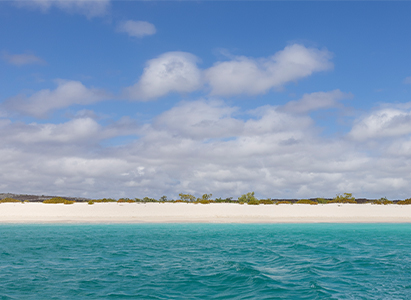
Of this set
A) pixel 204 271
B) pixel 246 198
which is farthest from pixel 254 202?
pixel 204 271

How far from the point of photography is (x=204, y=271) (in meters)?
15.7

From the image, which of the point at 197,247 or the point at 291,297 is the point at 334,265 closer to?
the point at 291,297

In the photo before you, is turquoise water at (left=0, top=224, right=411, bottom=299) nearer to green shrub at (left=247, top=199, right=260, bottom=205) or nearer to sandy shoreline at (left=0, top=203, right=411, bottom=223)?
sandy shoreline at (left=0, top=203, right=411, bottom=223)

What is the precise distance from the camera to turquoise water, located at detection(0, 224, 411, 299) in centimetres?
1226

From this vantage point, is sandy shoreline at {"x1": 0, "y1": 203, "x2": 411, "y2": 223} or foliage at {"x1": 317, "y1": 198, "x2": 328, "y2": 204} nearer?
sandy shoreline at {"x1": 0, "y1": 203, "x2": 411, "y2": 223}

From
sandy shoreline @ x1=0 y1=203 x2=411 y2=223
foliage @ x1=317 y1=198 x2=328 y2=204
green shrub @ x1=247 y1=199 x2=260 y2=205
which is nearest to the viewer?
sandy shoreline @ x1=0 y1=203 x2=411 y2=223

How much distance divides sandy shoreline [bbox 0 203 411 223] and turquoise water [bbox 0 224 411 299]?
2629cm

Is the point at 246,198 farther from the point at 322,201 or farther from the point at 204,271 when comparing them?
the point at 204,271

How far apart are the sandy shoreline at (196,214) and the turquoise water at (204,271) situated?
86.3ft

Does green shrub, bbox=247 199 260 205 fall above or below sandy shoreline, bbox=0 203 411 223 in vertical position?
above

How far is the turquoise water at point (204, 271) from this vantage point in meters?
12.3

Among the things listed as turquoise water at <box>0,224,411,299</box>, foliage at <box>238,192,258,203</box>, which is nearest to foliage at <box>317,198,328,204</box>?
foliage at <box>238,192,258,203</box>

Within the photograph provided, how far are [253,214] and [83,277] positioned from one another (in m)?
43.2

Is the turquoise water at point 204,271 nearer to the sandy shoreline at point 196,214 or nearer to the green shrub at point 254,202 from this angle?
the sandy shoreline at point 196,214
